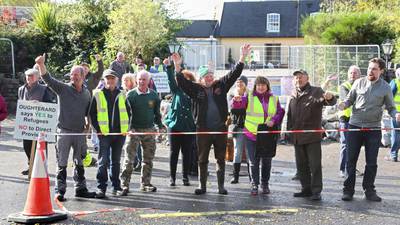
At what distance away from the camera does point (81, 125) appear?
8844 mm

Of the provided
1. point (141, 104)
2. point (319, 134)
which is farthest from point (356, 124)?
point (141, 104)

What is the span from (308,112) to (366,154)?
1.05 meters

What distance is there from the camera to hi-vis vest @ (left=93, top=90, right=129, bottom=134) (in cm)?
904

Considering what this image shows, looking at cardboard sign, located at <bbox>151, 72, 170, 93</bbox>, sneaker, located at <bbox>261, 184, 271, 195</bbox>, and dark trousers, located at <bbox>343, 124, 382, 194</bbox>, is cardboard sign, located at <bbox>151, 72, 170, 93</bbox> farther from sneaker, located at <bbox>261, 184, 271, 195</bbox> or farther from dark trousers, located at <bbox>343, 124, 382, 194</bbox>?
dark trousers, located at <bbox>343, 124, 382, 194</bbox>

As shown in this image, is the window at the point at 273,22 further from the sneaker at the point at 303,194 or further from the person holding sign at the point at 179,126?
the sneaker at the point at 303,194

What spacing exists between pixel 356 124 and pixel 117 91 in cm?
365

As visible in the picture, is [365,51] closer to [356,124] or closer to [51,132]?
[356,124]

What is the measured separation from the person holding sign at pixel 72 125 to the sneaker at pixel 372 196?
4.05 m

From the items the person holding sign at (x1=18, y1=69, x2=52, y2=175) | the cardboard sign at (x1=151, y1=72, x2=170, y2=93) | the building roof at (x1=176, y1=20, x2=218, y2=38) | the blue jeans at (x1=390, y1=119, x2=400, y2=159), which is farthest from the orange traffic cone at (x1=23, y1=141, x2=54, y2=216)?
the building roof at (x1=176, y1=20, x2=218, y2=38)

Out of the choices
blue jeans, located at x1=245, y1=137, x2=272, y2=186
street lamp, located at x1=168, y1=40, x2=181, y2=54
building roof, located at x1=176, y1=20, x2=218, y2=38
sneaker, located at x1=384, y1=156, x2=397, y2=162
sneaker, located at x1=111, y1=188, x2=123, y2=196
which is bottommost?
sneaker, located at x1=111, y1=188, x2=123, y2=196

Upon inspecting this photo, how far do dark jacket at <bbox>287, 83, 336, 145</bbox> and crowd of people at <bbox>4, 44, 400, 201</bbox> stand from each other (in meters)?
0.01

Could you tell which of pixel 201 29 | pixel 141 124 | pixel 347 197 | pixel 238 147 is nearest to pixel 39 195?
pixel 141 124

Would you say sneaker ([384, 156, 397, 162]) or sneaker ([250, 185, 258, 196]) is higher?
sneaker ([384, 156, 397, 162])

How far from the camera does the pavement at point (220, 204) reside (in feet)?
24.9
